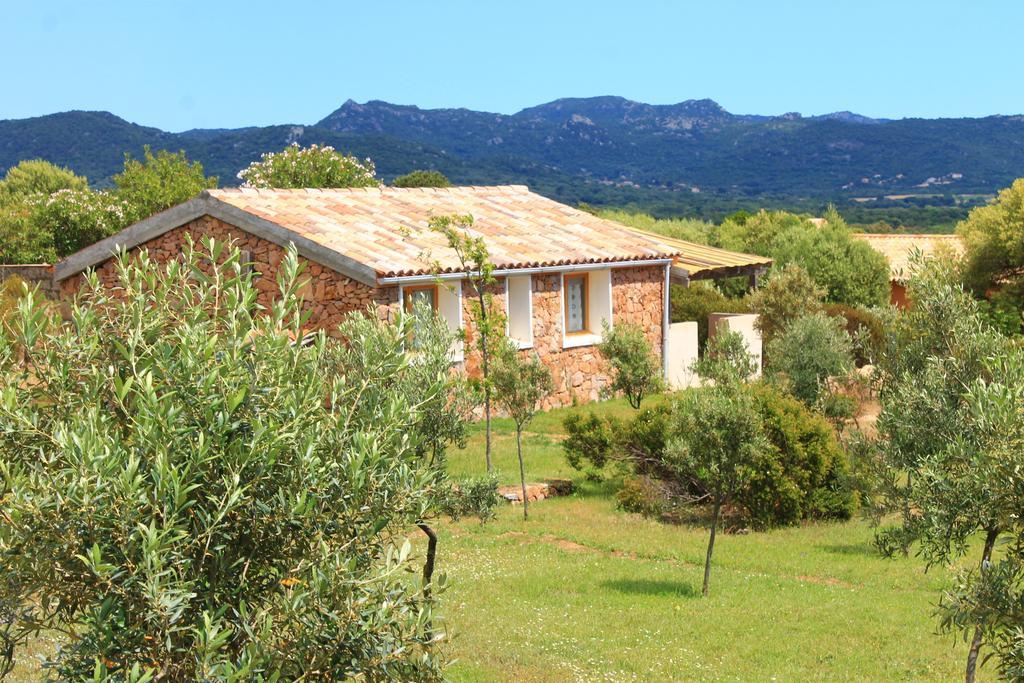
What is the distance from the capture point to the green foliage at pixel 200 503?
426cm

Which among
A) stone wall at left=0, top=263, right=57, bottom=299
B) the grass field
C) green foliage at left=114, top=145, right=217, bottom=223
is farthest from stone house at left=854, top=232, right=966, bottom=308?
stone wall at left=0, top=263, right=57, bottom=299

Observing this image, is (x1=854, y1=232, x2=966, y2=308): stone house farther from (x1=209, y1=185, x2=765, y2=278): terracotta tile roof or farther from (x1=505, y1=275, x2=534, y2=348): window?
(x1=505, y1=275, x2=534, y2=348): window

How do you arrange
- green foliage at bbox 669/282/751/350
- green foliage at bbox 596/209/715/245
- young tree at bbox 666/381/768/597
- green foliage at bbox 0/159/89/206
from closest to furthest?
young tree at bbox 666/381/768/597
green foliage at bbox 669/282/751/350
green foliage at bbox 596/209/715/245
green foliage at bbox 0/159/89/206

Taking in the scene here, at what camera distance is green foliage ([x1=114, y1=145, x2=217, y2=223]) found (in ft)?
126

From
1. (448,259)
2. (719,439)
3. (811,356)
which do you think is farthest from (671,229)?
(719,439)

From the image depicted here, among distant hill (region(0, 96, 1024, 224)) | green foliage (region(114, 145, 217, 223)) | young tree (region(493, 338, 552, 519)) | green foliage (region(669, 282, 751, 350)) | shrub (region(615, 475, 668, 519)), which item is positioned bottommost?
shrub (region(615, 475, 668, 519))

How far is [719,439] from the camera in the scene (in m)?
12.2

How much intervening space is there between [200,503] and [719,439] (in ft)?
27.7

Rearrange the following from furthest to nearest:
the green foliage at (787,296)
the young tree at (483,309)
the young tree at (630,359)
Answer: the green foliage at (787,296) → the young tree at (630,359) → the young tree at (483,309)

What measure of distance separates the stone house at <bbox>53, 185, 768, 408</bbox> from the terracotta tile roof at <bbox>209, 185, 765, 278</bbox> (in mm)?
42

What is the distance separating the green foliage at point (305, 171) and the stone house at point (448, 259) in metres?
13.1

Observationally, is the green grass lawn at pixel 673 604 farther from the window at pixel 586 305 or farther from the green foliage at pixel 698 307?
the green foliage at pixel 698 307

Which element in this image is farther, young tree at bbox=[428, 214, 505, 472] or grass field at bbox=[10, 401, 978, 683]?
young tree at bbox=[428, 214, 505, 472]

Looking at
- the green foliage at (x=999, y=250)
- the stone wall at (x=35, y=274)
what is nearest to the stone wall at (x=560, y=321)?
the stone wall at (x=35, y=274)
